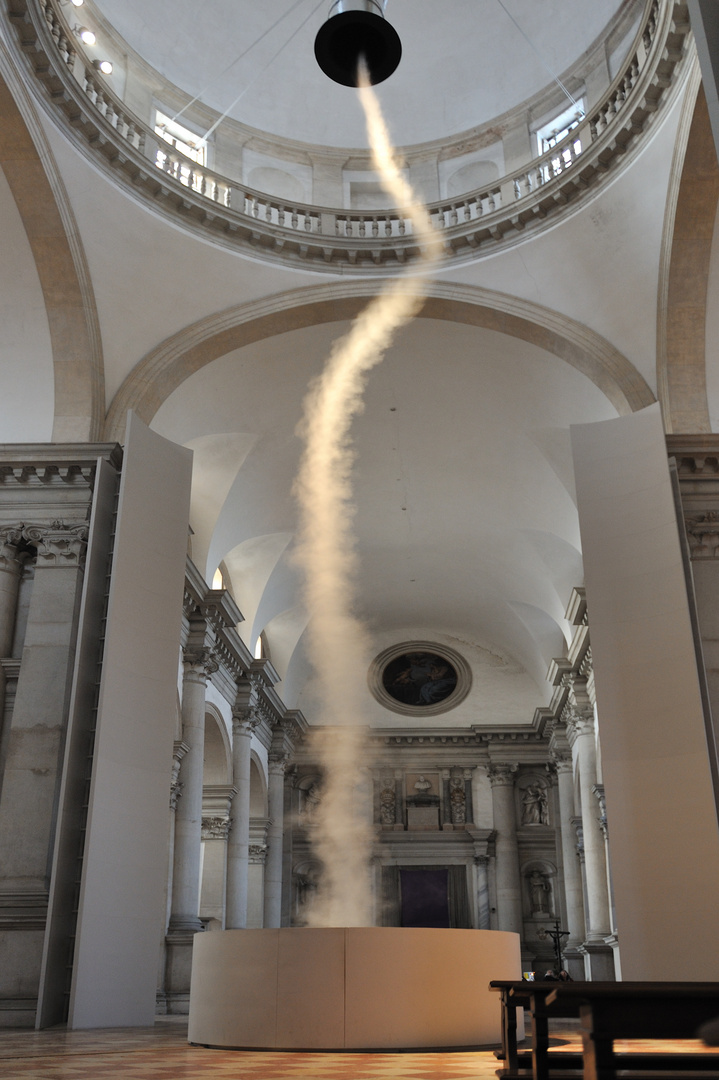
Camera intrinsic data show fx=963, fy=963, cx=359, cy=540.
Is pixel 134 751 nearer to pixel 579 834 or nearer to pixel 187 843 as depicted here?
pixel 187 843

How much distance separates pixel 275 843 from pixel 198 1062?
18315 mm

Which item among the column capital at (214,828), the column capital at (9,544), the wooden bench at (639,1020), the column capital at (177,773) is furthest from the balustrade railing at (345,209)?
the column capital at (214,828)

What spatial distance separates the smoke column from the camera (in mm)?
14453

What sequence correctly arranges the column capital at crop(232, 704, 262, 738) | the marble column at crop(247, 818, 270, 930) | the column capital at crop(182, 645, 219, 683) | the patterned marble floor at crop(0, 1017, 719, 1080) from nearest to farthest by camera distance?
the patterned marble floor at crop(0, 1017, 719, 1080) → the column capital at crop(182, 645, 219, 683) → the column capital at crop(232, 704, 262, 738) → the marble column at crop(247, 818, 270, 930)

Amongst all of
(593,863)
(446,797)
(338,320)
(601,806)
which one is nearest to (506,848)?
(446,797)

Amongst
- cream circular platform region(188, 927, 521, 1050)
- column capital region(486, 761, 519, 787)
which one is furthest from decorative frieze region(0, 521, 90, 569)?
column capital region(486, 761, 519, 787)

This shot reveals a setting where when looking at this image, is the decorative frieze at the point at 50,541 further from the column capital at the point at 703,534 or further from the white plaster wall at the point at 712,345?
the white plaster wall at the point at 712,345

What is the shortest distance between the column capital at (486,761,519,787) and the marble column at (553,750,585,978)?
7.48ft

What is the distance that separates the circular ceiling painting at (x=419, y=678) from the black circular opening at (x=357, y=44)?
19.4m

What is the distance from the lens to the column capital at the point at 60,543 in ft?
37.6

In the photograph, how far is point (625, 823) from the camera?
9477mm

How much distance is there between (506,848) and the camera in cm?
2478

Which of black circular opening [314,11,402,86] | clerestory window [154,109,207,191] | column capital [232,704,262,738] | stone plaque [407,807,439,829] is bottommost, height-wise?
stone plaque [407,807,439,829]

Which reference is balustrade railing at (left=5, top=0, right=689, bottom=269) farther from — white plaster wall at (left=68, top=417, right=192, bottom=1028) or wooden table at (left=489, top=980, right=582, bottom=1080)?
wooden table at (left=489, top=980, right=582, bottom=1080)
